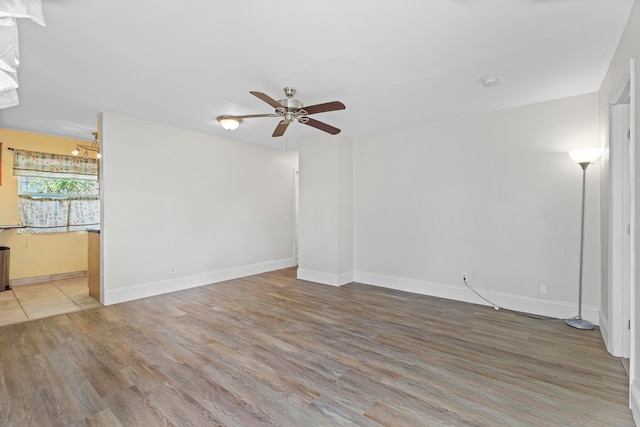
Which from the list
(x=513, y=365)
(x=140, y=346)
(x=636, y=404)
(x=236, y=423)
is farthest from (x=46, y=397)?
(x=636, y=404)

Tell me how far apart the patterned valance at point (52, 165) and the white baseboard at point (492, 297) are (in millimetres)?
5537

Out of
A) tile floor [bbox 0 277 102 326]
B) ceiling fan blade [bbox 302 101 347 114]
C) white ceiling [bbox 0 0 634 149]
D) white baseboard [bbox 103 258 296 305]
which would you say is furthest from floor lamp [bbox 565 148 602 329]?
tile floor [bbox 0 277 102 326]

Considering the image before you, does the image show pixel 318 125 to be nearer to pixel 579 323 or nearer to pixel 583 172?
pixel 583 172

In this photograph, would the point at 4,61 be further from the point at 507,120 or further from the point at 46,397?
the point at 507,120

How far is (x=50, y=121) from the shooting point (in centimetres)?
447

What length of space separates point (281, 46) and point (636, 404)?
3318 millimetres

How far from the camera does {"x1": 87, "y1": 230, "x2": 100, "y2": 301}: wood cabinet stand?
13.9 feet

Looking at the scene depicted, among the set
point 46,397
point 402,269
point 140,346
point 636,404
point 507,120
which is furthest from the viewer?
point 402,269

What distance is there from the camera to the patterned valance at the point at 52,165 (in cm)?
513

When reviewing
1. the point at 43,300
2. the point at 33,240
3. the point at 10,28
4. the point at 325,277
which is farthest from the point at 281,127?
the point at 33,240

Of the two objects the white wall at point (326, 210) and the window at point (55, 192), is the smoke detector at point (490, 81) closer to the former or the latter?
the white wall at point (326, 210)

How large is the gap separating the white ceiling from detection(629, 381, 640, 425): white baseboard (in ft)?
7.77

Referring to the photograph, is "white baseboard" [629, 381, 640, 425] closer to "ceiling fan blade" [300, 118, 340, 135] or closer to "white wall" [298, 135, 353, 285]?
"ceiling fan blade" [300, 118, 340, 135]

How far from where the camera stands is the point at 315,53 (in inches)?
100.0
